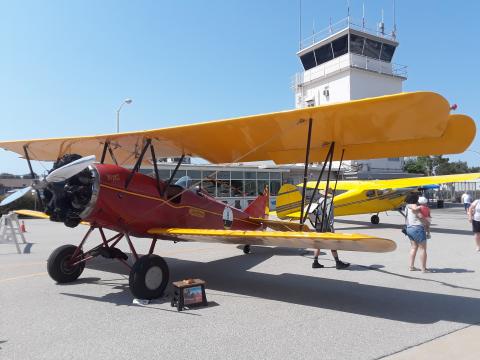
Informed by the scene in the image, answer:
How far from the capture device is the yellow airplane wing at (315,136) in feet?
17.9

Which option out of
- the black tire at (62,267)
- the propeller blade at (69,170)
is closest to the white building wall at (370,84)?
the black tire at (62,267)

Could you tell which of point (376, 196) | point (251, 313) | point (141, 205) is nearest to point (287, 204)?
point (376, 196)

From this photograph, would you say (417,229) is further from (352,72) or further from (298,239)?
(352,72)

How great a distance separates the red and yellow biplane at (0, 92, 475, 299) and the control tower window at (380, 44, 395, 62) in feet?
149

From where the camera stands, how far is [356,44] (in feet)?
150

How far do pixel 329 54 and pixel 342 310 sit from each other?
46.1 m

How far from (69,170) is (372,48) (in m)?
48.2

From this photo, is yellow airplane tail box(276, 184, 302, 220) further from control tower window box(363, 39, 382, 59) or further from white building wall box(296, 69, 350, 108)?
control tower window box(363, 39, 382, 59)

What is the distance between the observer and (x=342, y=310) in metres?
5.50

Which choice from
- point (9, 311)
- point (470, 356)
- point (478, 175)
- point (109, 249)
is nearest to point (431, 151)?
point (470, 356)

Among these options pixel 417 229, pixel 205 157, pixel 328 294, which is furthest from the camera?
pixel 205 157

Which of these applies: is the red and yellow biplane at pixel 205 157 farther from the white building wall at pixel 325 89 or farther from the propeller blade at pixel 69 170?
the white building wall at pixel 325 89

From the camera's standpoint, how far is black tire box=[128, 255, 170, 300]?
5922 mm

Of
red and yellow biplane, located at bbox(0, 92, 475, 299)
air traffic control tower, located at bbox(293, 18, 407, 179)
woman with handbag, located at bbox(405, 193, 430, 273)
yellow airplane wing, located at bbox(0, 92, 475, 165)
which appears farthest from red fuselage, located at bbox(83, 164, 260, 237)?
air traffic control tower, located at bbox(293, 18, 407, 179)
